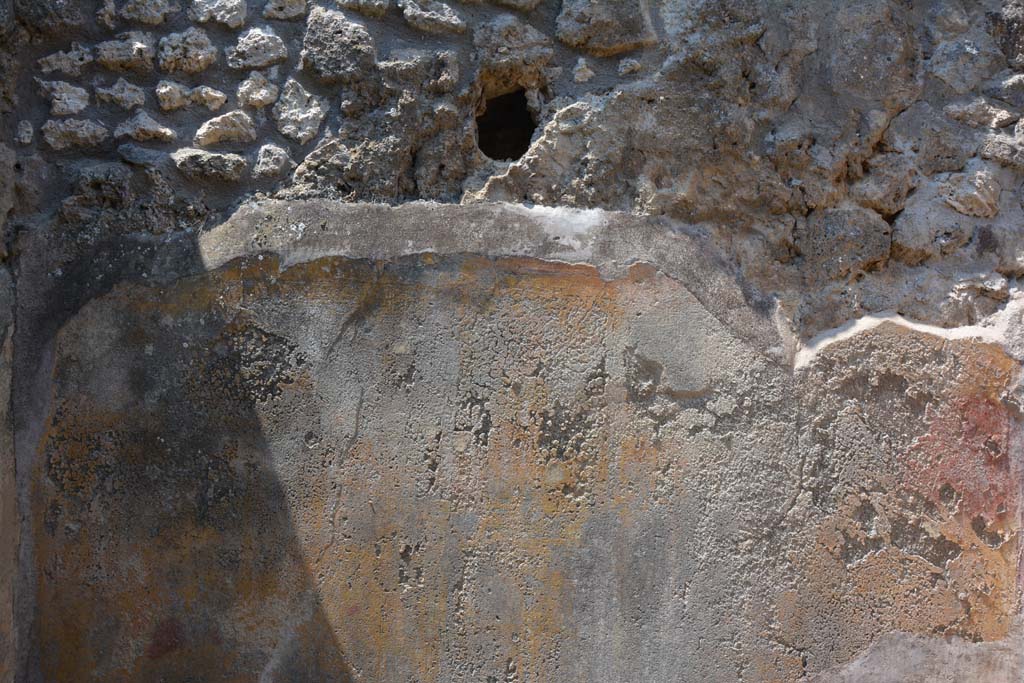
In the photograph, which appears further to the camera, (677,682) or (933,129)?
(933,129)

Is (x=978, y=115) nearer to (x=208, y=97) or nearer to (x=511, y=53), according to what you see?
(x=511, y=53)

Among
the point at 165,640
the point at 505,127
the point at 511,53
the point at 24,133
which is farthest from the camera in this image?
the point at 505,127

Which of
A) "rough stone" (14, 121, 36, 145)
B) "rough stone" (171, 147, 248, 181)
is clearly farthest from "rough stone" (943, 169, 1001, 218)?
"rough stone" (14, 121, 36, 145)

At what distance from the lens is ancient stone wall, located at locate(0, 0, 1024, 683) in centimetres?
209

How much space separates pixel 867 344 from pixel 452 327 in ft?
3.04

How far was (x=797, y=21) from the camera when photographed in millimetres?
2342

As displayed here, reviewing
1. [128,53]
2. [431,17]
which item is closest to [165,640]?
Result: [128,53]

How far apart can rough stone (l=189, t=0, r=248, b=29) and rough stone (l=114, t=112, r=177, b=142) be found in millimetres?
262

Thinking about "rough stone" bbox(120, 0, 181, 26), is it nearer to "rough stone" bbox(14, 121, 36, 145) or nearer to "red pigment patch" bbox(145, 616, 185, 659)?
"rough stone" bbox(14, 121, 36, 145)

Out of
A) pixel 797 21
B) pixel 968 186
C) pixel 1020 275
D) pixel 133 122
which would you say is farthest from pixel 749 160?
pixel 133 122

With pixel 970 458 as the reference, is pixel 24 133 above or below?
above

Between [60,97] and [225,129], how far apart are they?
0.37 m

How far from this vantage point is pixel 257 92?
2219 mm

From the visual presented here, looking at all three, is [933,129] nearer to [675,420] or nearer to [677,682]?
[675,420]
